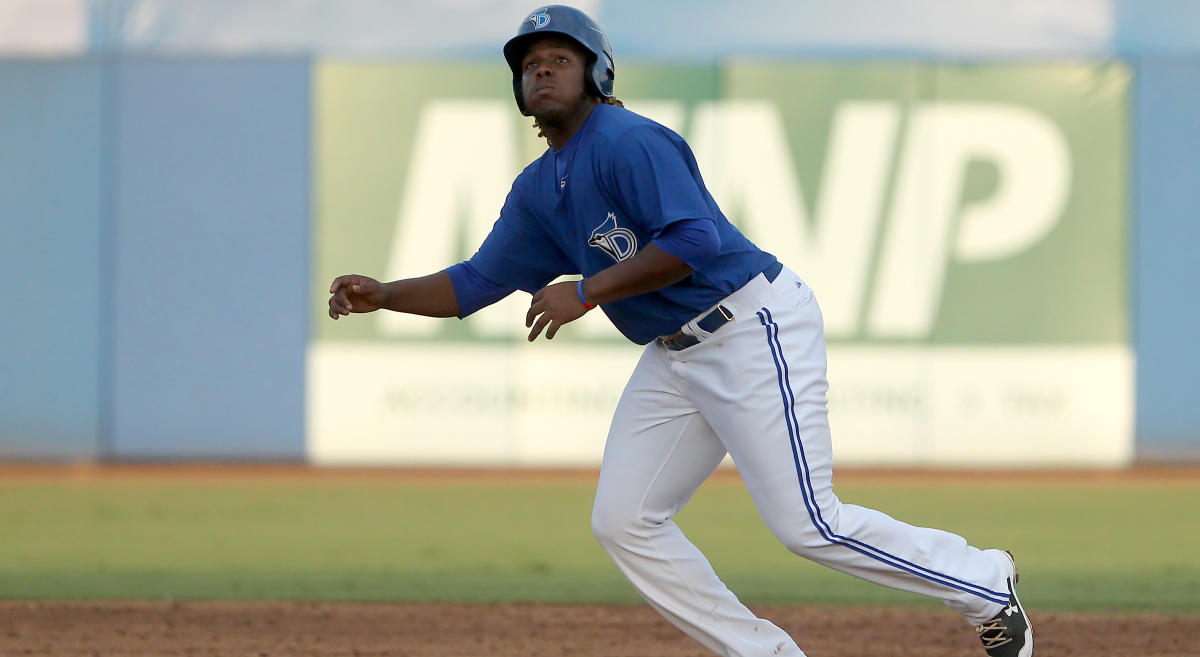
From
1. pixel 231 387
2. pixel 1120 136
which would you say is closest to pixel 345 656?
pixel 231 387

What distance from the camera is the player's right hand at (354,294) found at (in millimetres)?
4461

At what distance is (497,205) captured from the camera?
1199 centimetres

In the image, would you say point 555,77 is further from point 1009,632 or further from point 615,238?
point 1009,632

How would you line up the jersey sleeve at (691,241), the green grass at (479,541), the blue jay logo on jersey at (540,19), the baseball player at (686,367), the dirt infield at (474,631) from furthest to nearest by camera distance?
the green grass at (479,541) → the dirt infield at (474,631) → the blue jay logo on jersey at (540,19) → the baseball player at (686,367) → the jersey sleeve at (691,241)

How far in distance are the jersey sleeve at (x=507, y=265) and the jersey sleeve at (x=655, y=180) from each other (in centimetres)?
61

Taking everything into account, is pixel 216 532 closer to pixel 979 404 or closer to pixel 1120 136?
pixel 979 404

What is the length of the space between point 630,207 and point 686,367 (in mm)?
503

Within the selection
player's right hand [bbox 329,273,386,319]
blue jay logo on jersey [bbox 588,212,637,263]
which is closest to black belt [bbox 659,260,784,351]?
blue jay logo on jersey [bbox 588,212,637,263]

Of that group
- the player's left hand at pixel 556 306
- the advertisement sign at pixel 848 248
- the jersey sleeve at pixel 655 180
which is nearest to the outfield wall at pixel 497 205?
the advertisement sign at pixel 848 248

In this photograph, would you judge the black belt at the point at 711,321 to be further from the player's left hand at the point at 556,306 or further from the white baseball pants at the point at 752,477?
the player's left hand at the point at 556,306

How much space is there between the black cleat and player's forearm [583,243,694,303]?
1.36 meters

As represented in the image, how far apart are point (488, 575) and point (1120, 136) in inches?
296

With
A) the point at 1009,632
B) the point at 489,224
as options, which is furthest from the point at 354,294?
the point at 489,224

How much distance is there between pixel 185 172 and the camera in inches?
474
